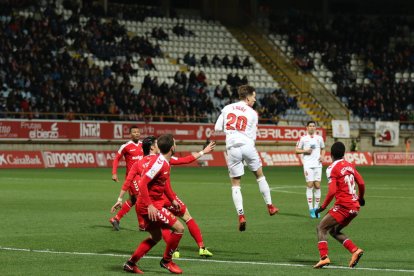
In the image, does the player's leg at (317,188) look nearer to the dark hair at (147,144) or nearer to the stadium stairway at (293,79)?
the dark hair at (147,144)

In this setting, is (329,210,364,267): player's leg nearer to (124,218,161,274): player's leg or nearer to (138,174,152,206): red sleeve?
(124,218,161,274): player's leg

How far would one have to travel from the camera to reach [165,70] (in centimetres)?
5828

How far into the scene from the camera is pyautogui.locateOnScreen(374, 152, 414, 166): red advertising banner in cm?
5706

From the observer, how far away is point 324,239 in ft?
40.6

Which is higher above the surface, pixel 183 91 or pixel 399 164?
pixel 183 91

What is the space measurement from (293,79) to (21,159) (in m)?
23.0

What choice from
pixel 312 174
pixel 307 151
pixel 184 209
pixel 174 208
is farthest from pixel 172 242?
pixel 307 151

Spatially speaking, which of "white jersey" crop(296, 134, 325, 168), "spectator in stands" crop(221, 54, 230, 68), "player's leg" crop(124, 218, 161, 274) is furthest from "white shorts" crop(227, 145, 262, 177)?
"spectator in stands" crop(221, 54, 230, 68)

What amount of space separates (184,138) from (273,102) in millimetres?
8014

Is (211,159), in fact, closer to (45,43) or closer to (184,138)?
(184,138)

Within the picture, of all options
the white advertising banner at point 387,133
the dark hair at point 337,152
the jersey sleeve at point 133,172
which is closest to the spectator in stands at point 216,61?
the white advertising banner at point 387,133

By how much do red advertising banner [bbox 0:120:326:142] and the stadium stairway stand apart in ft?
18.0

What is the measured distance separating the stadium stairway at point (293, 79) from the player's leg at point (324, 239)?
47.1 meters

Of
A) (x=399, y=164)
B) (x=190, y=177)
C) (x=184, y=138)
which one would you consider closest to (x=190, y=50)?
(x=184, y=138)
